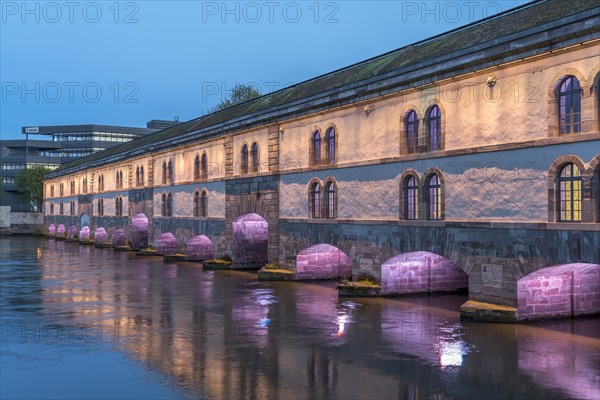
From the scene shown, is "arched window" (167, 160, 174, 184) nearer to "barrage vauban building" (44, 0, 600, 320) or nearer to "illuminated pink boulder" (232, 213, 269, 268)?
"barrage vauban building" (44, 0, 600, 320)

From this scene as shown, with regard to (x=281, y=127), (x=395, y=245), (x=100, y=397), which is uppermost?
(x=281, y=127)

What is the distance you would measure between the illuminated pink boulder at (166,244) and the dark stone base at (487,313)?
29179mm

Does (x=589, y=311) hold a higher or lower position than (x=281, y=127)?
lower

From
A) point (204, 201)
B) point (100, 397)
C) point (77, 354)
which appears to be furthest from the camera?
point (204, 201)

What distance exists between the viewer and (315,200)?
90.0ft

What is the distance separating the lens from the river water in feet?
38.1

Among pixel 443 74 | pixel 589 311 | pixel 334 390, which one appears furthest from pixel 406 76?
pixel 334 390

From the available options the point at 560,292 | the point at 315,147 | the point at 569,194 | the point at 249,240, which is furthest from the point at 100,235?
the point at 569,194

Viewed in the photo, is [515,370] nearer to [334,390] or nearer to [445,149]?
[334,390]

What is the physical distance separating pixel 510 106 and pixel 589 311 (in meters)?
6.63

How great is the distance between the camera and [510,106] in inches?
706

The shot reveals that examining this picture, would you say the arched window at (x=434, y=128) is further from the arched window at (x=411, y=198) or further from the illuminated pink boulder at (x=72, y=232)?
the illuminated pink boulder at (x=72, y=232)

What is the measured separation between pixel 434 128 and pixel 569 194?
5.68 meters

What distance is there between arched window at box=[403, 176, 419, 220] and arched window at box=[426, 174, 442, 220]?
523mm
